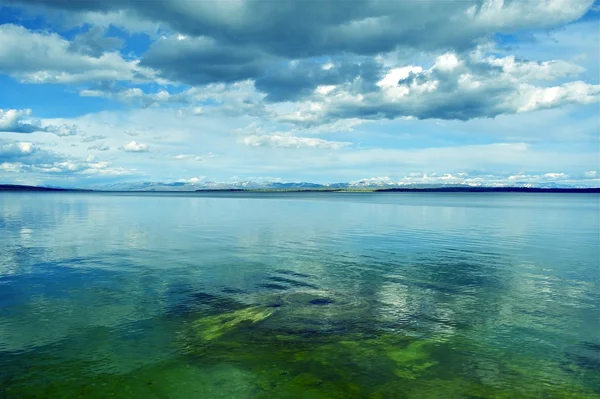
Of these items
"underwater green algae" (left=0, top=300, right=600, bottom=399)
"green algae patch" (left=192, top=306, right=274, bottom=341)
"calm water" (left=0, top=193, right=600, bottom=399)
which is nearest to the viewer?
"underwater green algae" (left=0, top=300, right=600, bottom=399)

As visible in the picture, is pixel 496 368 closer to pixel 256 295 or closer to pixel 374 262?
pixel 256 295

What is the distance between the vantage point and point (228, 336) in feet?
70.4

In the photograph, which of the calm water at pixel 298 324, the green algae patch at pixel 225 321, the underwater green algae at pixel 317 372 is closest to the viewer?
the underwater green algae at pixel 317 372

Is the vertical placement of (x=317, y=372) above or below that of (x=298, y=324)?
below

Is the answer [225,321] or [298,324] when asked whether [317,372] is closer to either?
[298,324]

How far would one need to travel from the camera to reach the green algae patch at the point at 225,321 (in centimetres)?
2191

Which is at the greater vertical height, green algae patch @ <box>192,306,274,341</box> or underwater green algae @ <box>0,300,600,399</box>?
green algae patch @ <box>192,306,274,341</box>

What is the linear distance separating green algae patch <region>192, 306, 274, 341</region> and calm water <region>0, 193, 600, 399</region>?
140mm

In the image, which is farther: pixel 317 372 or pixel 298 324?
pixel 298 324

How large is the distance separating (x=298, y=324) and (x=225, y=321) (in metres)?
4.31

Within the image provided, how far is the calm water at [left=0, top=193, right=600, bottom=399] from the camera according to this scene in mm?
16906

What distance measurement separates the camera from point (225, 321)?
931 inches

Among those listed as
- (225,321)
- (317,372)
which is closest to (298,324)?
(225,321)

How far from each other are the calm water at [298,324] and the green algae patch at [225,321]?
0.14m
